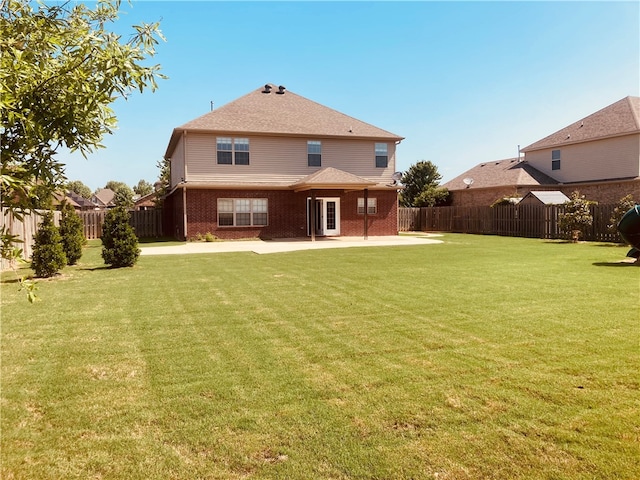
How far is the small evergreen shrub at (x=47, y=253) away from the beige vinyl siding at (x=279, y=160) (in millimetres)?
12866

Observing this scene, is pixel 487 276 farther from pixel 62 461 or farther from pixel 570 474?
pixel 62 461

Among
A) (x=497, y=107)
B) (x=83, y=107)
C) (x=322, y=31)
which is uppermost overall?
(x=322, y=31)

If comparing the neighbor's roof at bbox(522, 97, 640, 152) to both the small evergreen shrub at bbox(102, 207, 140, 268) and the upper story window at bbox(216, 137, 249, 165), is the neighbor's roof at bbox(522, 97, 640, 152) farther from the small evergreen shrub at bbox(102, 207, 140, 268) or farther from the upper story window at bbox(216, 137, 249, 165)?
the small evergreen shrub at bbox(102, 207, 140, 268)

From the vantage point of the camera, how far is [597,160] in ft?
97.7

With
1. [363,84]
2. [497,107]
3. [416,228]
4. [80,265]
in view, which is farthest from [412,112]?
[80,265]

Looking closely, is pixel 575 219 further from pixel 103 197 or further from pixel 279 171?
pixel 103 197

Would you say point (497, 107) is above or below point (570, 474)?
above

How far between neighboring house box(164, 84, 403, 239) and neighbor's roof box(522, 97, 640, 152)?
14192mm

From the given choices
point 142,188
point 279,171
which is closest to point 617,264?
point 279,171

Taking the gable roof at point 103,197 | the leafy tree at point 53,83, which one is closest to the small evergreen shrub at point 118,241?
the leafy tree at point 53,83

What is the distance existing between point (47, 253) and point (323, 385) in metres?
9.17

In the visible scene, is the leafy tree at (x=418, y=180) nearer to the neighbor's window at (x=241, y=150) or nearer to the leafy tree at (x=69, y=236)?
the neighbor's window at (x=241, y=150)

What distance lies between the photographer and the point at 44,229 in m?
10.7

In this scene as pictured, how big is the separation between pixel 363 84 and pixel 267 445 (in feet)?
64.4
